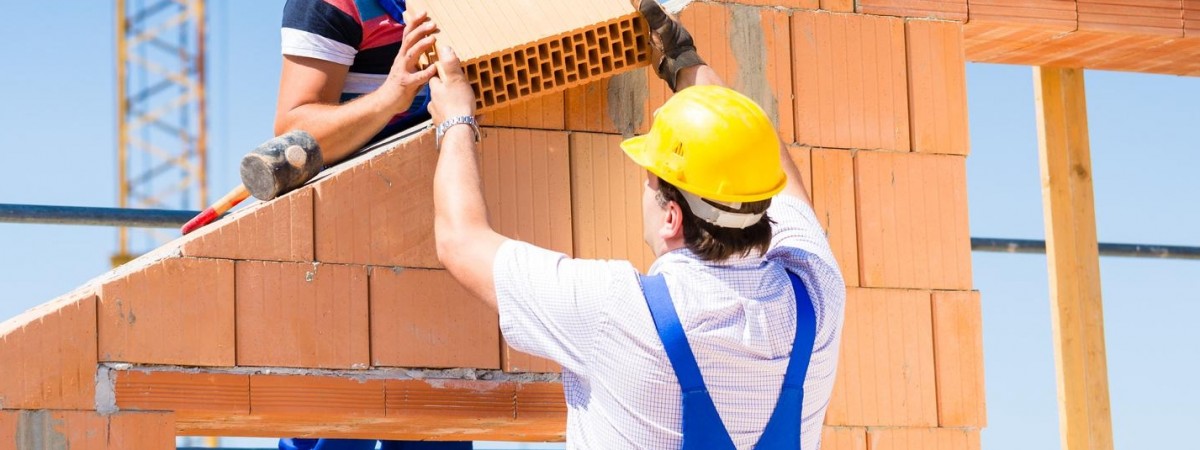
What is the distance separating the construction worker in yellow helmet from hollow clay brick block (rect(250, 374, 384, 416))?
0.69 m

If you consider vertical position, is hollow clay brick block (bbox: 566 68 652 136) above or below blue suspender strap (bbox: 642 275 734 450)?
above

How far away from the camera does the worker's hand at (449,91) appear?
3.08 m

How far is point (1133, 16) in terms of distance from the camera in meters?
4.31

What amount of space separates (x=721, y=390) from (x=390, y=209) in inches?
47.1

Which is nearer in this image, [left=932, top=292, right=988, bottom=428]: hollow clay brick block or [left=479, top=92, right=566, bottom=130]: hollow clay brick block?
[left=479, top=92, right=566, bottom=130]: hollow clay brick block

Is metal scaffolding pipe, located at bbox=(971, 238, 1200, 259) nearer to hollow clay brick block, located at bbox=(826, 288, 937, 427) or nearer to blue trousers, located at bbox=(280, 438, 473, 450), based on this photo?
hollow clay brick block, located at bbox=(826, 288, 937, 427)

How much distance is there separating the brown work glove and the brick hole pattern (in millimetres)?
38

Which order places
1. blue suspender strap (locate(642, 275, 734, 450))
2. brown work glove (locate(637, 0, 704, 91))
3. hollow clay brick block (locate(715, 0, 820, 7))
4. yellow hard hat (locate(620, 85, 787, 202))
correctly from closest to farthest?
blue suspender strap (locate(642, 275, 734, 450)), yellow hard hat (locate(620, 85, 787, 202)), brown work glove (locate(637, 0, 704, 91)), hollow clay brick block (locate(715, 0, 820, 7))

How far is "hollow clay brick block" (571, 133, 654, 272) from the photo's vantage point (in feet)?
11.8

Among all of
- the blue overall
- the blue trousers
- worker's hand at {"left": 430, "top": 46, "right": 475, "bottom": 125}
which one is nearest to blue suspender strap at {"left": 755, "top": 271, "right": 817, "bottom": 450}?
the blue overall

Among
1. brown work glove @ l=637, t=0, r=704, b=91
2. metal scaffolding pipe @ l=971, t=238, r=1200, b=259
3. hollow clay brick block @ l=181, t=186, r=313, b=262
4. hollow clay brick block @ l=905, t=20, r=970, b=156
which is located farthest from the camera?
metal scaffolding pipe @ l=971, t=238, r=1200, b=259

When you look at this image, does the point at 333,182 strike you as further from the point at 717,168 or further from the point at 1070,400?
the point at 1070,400

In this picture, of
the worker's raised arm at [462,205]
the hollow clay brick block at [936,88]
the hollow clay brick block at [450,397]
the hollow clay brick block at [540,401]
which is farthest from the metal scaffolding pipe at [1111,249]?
the worker's raised arm at [462,205]

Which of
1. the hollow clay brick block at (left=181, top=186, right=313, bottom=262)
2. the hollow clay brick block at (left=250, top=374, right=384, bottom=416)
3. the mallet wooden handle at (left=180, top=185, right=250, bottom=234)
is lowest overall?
the hollow clay brick block at (left=250, top=374, right=384, bottom=416)
